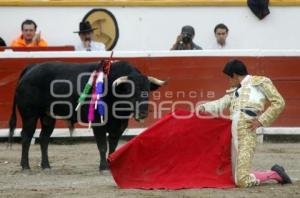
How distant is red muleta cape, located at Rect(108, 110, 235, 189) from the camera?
25.9 ft

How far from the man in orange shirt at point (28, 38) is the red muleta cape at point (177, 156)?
4676 mm

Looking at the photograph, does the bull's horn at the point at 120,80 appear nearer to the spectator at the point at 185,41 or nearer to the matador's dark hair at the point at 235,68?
the matador's dark hair at the point at 235,68

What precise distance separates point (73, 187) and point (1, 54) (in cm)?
413

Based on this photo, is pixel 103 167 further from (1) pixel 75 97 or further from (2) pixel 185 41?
(2) pixel 185 41

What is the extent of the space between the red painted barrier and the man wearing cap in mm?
3909

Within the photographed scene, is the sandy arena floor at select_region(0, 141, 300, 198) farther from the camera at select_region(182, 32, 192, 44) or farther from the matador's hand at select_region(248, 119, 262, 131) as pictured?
the camera at select_region(182, 32, 192, 44)

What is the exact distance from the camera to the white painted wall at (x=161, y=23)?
13961 mm

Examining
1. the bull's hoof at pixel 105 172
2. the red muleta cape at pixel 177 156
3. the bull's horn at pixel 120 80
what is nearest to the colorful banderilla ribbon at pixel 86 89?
the bull's horn at pixel 120 80

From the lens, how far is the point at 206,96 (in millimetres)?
11914

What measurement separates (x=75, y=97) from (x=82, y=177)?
86 centimetres

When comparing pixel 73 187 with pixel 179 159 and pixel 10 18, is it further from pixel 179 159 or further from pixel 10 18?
pixel 10 18

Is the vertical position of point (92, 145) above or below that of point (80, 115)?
below

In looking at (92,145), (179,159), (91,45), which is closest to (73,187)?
(179,159)

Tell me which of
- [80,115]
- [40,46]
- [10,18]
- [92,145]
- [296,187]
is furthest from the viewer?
[10,18]
